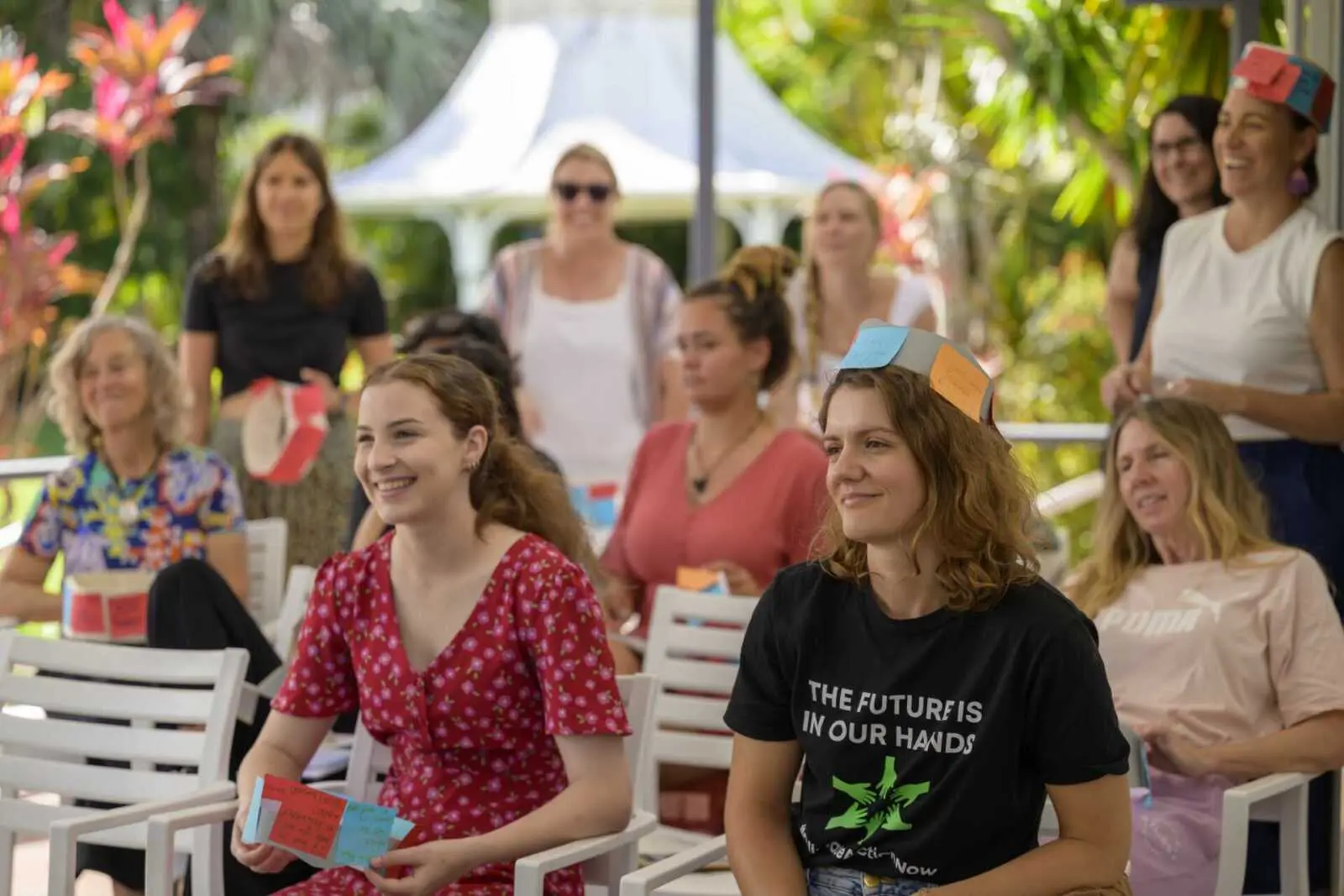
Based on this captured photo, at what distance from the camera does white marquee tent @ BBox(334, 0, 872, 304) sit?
33.1 feet

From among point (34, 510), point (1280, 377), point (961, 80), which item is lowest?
point (34, 510)

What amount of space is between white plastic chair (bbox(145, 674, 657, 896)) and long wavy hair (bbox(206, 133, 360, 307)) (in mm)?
1967

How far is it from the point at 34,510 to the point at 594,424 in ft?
4.89

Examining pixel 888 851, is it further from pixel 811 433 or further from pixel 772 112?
pixel 772 112

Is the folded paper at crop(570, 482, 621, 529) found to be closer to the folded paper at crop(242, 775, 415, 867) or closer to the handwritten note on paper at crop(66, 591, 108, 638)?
the handwritten note on paper at crop(66, 591, 108, 638)

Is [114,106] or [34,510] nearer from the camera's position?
[34,510]

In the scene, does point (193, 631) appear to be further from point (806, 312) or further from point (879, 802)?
point (806, 312)

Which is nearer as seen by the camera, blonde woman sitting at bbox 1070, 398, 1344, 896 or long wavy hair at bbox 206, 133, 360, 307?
blonde woman sitting at bbox 1070, 398, 1344, 896

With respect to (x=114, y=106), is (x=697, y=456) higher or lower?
lower

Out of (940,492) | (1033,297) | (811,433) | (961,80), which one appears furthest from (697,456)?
(961,80)

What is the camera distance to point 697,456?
3.67 metres

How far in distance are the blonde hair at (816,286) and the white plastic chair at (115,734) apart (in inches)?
75.6

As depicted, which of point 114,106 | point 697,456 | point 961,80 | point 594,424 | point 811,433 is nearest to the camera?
point 697,456

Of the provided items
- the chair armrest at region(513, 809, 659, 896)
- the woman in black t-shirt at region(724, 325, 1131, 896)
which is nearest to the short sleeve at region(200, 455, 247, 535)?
the chair armrest at region(513, 809, 659, 896)
